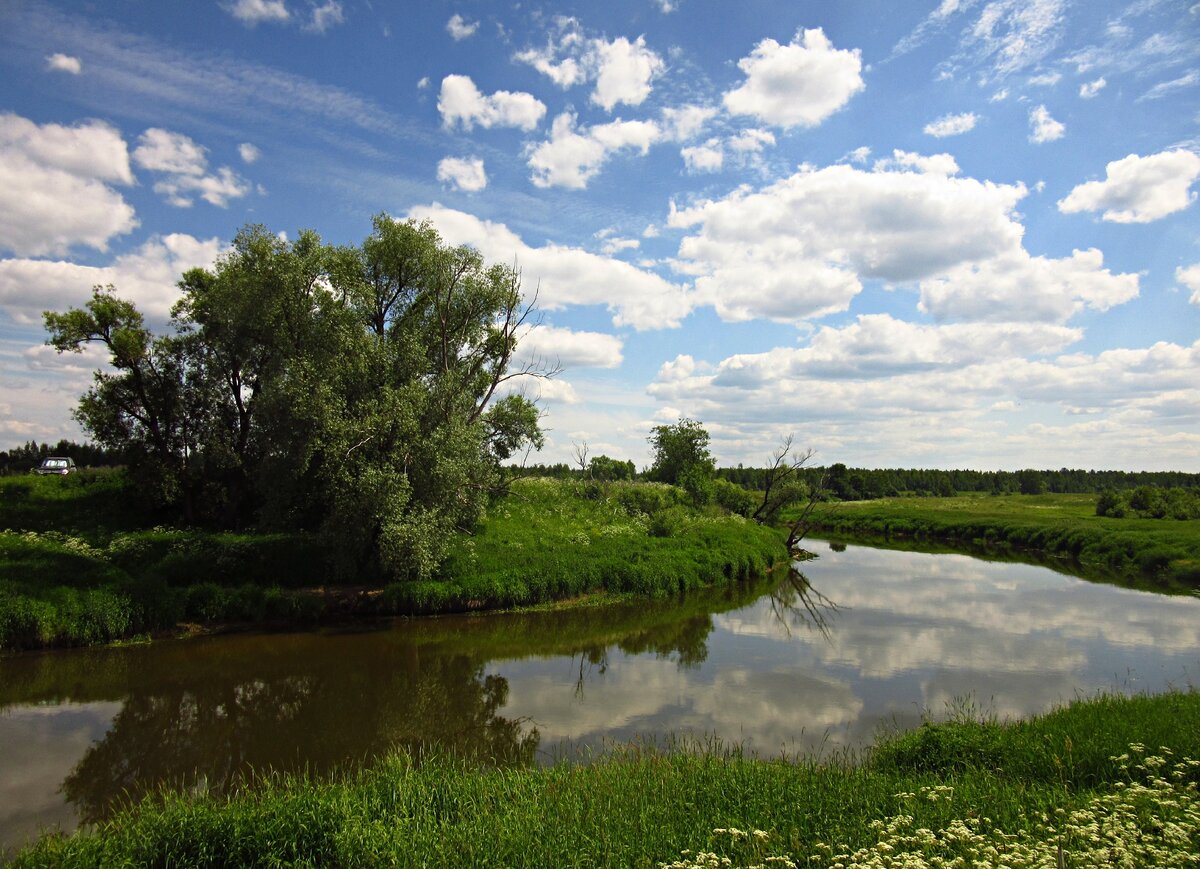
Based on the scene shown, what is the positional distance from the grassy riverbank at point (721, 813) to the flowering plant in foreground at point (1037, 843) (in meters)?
0.03

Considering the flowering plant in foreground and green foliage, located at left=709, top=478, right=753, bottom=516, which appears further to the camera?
green foliage, located at left=709, top=478, right=753, bottom=516

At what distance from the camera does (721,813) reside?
7441mm

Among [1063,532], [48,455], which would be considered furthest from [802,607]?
[48,455]

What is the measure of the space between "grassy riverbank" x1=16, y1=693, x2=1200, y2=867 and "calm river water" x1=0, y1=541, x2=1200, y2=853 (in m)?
2.38

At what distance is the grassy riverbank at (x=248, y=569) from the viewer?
18.6 meters

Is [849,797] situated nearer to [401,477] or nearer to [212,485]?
[401,477]

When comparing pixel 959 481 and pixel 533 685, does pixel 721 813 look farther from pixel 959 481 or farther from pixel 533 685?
pixel 959 481

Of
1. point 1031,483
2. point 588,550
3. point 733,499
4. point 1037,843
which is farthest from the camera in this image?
point 1031,483

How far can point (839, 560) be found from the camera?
4488 centimetres

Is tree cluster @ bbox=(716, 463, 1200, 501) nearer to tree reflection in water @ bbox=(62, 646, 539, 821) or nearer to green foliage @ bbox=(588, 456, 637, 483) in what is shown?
green foliage @ bbox=(588, 456, 637, 483)

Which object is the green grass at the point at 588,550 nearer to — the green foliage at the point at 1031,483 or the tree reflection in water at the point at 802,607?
Result: the tree reflection in water at the point at 802,607

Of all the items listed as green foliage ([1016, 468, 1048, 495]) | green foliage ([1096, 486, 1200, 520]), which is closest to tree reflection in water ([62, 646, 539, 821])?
green foliage ([1096, 486, 1200, 520])

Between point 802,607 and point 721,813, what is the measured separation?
22.1 meters

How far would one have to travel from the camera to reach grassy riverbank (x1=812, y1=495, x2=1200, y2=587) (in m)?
35.8
